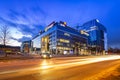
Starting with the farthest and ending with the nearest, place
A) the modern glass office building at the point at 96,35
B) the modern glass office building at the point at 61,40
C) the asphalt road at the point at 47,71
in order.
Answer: the modern glass office building at the point at 96,35 → the modern glass office building at the point at 61,40 → the asphalt road at the point at 47,71

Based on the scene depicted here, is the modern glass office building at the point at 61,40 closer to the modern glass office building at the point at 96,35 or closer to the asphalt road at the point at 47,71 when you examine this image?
the modern glass office building at the point at 96,35

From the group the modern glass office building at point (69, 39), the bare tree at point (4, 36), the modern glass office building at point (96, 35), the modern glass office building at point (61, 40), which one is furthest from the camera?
the modern glass office building at point (96, 35)

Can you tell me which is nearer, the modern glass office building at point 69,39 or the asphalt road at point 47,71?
the asphalt road at point 47,71

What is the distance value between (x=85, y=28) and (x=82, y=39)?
3539 centimetres

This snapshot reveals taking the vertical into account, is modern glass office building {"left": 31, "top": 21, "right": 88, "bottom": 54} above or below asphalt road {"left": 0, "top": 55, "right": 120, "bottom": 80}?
above

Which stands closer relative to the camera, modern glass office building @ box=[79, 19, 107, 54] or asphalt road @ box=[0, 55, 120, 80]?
asphalt road @ box=[0, 55, 120, 80]

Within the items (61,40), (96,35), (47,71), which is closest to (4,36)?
(47,71)

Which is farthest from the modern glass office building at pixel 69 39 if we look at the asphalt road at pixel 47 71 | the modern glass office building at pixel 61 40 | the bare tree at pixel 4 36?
the asphalt road at pixel 47 71

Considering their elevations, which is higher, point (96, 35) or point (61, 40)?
point (96, 35)

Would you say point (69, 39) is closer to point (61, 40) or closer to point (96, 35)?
point (61, 40)

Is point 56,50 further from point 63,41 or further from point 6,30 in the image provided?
point 6,30

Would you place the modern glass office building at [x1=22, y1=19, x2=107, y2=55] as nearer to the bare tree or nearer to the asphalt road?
the bare tree

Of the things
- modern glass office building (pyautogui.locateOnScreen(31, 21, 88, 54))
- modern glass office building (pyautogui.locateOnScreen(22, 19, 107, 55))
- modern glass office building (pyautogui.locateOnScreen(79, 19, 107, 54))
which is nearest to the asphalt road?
modern glass office building (pyautogui.locateOnScreen(22, 19, 107, 55))

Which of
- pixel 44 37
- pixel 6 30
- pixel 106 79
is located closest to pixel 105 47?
pixel 44 37
